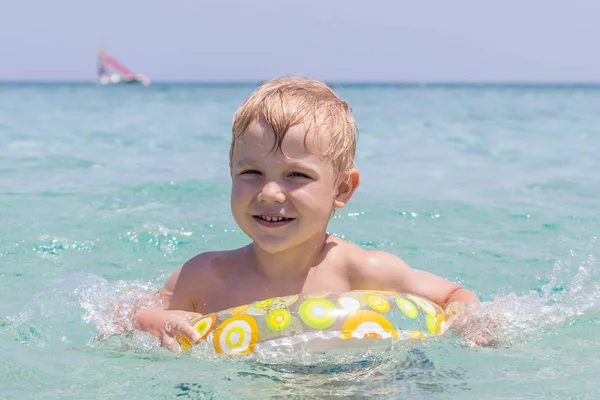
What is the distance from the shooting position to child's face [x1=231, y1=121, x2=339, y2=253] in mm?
3074

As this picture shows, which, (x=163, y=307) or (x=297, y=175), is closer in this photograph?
(x=297, y=175)

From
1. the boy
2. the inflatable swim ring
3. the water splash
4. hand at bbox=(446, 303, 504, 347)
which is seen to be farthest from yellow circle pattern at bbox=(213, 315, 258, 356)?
the water splash

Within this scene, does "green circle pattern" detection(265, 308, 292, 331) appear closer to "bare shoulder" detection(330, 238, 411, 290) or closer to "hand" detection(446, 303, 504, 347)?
"bare shoulder" detection(330, 238, 411, 290)

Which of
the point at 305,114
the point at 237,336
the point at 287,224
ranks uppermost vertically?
the point at 305,114

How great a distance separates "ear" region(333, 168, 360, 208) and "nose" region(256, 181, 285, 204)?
0.34m

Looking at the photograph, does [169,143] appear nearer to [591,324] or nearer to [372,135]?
[372,135]

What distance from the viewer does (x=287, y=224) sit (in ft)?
10.3

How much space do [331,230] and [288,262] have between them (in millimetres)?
2596

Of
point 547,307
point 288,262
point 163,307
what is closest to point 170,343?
point 163,307

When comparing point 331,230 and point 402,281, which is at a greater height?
point 402,281

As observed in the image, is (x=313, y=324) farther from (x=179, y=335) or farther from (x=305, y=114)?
(x=305, y=114)

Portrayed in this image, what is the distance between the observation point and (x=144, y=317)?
334 cm

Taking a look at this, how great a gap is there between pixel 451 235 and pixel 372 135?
8.97 meters

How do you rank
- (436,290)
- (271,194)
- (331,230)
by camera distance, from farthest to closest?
(331,230) < (436,290) < (271,194)
